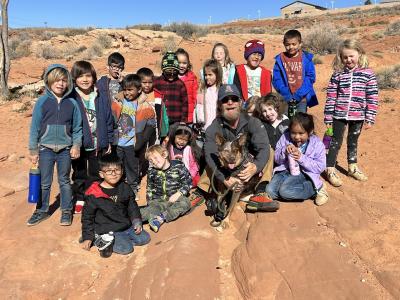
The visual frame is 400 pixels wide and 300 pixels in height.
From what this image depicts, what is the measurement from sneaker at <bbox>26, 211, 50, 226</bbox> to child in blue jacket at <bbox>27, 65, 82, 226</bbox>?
31cm

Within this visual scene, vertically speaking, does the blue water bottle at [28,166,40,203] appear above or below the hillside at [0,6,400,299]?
above

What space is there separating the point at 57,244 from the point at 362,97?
4.08 meters

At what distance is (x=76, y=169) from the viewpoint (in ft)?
16.2

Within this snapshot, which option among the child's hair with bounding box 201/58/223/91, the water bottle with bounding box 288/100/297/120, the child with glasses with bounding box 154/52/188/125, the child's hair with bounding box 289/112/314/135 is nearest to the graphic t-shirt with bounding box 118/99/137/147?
the child with glasses with bounding box 154/52/188/125

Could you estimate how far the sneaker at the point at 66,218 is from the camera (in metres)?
4.60

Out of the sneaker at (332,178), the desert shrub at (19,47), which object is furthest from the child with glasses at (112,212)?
the desert shrub at (19,47)

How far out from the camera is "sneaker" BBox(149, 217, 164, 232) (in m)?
4.30

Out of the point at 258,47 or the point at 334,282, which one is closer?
the point at 334,282

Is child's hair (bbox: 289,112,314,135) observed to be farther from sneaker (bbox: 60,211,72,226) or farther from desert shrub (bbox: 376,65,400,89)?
desert shrub (bbox: 376,65,400,89)

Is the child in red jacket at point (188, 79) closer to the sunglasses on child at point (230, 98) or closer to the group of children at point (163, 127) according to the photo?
the group of children at point (163, 127)

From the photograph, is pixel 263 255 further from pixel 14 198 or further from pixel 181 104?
pixel 14 198

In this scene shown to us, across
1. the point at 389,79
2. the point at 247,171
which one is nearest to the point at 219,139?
the point at 247,171

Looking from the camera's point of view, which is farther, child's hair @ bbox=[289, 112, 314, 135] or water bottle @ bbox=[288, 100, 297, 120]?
water bottle @ bbox=[288, 100, 297, 120]

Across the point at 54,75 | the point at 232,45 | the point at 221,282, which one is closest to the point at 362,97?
the point at 221,282
